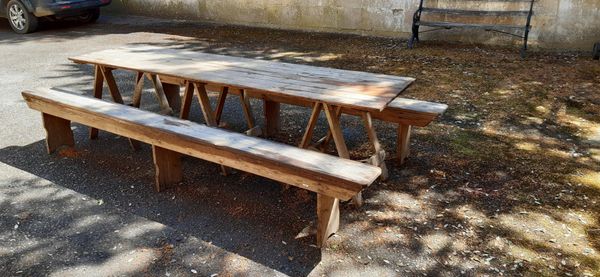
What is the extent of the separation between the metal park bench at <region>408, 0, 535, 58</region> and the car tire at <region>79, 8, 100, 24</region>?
7563 millimetres

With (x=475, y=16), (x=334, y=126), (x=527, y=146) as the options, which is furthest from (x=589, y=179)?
(x=475, y=16)

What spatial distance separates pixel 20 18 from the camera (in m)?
10.1

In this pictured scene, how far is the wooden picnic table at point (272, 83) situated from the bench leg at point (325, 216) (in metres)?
0.54

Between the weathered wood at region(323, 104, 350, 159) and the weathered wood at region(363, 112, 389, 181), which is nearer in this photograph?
the weathered wood at region(323, 104, 350, 159)

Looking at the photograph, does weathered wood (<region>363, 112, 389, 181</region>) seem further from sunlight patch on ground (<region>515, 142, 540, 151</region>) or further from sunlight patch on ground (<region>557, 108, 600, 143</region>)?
sunlight patch on ground (<region>557, 108, 600, 143</region>)

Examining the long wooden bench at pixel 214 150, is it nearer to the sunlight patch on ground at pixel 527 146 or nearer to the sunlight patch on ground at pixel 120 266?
the sunlight patch on ground at pixel 120 266

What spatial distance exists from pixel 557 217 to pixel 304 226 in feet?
5.71

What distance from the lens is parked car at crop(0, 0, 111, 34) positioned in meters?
9.68

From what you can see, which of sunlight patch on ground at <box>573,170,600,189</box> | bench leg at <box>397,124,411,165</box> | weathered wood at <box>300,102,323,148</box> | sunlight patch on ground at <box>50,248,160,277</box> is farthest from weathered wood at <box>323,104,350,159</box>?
sunlight patch on ground at <box>573,170,600,189</box>

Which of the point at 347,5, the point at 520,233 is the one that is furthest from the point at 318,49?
the point at 520,233

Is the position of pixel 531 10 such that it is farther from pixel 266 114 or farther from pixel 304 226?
pixel 304 226

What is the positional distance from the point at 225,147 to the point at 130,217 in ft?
3.11

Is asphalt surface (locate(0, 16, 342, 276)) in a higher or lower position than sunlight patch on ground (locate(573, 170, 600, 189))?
lower

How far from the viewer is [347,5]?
9031 mm
